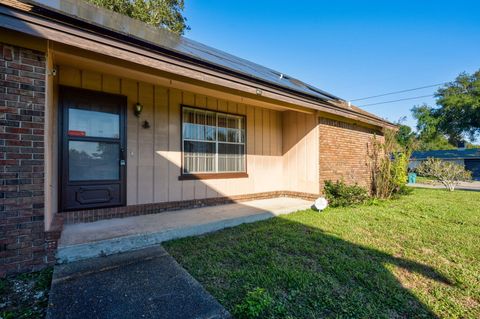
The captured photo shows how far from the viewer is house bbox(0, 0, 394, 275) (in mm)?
2576

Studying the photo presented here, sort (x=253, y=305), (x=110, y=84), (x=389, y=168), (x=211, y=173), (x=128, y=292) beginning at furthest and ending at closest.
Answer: (x=389, y=168) < (x=211, y=173) < (x=110, y=84) < (x=128, y=292) < (x=253, y=305)

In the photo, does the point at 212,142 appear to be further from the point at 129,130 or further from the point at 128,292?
the point at 128,292

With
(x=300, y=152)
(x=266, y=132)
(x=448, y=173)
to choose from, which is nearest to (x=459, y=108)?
(x=448, y=173)

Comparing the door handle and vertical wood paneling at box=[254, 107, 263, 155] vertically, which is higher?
vertical wood paneling at box=[254, 107, 263, 155]

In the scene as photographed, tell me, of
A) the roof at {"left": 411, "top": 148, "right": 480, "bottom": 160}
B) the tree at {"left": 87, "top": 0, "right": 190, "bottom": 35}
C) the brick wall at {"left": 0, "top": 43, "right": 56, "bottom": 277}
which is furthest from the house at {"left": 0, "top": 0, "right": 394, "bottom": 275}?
the roof at {"left": 411, "top": 148, "right": 480, "bottom": 160}

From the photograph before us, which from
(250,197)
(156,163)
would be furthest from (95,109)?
(250,197)

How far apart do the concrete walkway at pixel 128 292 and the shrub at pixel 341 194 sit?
4691 millimetres

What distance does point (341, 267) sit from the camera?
9.05ft

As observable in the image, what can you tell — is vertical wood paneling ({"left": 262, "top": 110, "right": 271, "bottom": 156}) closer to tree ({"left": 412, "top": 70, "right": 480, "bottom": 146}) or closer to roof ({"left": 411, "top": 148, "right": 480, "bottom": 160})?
roof ({"left": 411, "top": 148, "right": 480, "bottom": 160})

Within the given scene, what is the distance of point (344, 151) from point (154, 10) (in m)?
13.5

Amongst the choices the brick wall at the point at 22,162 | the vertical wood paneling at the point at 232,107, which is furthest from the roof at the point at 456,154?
the brick wall at the point at 22,162

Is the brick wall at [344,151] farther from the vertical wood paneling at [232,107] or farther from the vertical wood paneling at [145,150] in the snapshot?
the vertical wood paneling at [145,150]

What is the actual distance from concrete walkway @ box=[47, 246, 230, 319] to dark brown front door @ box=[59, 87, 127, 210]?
5.13 ft

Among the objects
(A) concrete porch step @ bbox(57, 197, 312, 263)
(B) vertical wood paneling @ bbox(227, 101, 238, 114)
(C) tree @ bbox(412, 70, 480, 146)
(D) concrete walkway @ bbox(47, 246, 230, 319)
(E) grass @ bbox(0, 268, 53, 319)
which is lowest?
(E) grass @ bbox(0, 268, 53, 319)
